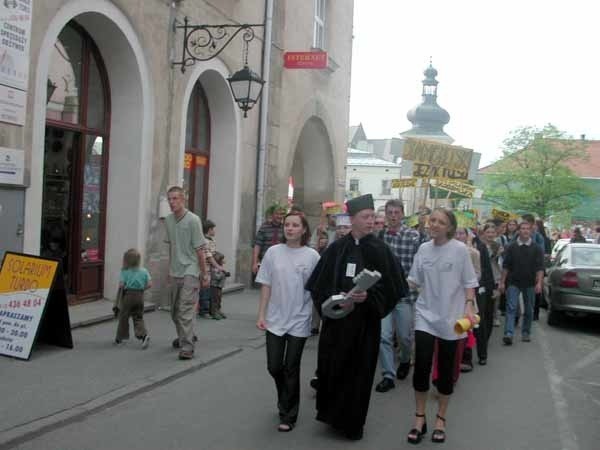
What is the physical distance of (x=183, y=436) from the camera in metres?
4.98

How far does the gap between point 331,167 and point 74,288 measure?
11.1 meters

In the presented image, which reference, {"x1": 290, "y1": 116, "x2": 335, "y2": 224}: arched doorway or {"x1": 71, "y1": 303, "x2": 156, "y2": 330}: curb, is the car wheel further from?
{"x1": 290, "y1": 116, "x2": 335, "y2": 224}: arched doorway

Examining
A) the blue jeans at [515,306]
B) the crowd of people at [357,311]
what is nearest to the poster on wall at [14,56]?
the crowd of people at [357,311]

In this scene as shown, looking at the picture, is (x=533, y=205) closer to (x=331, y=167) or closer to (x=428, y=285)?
(x=331, y=167)

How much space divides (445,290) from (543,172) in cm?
4774

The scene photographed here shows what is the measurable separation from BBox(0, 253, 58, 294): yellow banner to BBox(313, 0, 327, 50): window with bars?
39.8ft

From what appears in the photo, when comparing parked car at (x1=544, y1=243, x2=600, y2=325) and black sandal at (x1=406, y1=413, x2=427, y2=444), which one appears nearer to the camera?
black sandal at (x1=406, y1=413, x2=427, y2=444)

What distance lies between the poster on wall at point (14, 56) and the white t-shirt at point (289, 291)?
3.77m

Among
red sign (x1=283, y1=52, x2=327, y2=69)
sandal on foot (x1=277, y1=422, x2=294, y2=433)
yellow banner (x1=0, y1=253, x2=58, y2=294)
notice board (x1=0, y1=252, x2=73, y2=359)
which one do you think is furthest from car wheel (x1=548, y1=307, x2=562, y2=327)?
yellow banner (x1=0, y1=253, x2=58, y2=294)

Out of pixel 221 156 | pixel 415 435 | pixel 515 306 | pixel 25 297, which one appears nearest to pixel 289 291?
pixel 415 435

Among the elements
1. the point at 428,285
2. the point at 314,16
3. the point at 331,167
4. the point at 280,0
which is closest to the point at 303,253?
the point at 428,285

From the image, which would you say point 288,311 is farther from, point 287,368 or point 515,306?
point 515,306

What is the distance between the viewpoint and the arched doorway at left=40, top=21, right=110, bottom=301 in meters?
8.99

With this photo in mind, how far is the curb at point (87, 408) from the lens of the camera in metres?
4.70
